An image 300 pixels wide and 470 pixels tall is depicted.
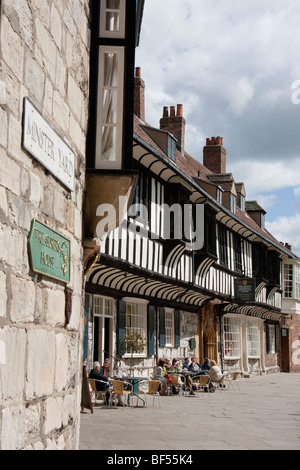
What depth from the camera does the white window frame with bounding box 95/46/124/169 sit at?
4.92m

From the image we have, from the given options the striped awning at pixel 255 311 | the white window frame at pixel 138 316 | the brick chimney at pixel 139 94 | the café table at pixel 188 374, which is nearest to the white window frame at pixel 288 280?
the striped awning at pixel 255 311

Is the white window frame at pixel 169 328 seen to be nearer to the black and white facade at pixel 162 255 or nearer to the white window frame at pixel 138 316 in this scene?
the black and white facade at pixel 162 255

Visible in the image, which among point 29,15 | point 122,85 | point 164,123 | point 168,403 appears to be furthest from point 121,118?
point 164,123

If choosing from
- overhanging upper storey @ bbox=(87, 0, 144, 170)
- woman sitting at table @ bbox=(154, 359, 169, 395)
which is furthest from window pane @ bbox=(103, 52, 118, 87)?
woman sitting at table @ bbox=(154, 359, 169, 395)

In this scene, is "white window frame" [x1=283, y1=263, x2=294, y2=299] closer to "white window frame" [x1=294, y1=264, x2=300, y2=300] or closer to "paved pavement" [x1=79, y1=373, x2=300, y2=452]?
"white window frame" [x1=294, y1=264, x2=300, y2=300]

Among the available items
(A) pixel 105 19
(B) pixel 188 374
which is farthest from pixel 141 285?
(A) pixel 105 19

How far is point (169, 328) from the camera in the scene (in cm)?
1769

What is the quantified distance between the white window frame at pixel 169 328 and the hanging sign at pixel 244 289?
14.1 feet

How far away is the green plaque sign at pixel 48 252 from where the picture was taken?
136 inches

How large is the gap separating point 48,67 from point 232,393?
14105mm

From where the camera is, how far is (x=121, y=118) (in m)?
5.20

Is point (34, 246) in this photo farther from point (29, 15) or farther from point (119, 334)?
point (119, 334)

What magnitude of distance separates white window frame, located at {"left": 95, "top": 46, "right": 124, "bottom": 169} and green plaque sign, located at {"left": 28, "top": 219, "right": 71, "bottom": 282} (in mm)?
1054

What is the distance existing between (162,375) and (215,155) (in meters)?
15.0
